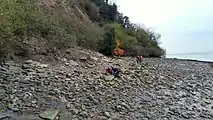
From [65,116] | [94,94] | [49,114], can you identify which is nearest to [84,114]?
[65,116]

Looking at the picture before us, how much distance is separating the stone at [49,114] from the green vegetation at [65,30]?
86.0 inches

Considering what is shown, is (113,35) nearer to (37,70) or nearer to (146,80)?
(146,80)

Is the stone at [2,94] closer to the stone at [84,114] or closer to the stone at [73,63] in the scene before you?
the stone at [84,114]

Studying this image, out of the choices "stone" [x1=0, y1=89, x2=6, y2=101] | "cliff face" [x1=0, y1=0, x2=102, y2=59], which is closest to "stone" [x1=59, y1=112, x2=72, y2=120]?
"stone" [x1=0, y1=89, x2=6, y2=101]

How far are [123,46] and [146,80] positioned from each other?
27.3ft

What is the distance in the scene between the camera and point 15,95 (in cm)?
632

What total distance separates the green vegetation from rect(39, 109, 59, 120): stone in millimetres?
2185

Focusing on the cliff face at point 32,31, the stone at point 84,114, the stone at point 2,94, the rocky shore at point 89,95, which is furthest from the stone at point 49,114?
the cliff face at point 32,31

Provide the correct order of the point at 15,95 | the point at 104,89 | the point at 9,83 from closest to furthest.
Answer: the point at 15,95 → the point at 9,83 → the point at 104,89

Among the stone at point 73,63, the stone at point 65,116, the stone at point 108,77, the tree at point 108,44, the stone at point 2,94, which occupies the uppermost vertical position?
the tree at point 108,44

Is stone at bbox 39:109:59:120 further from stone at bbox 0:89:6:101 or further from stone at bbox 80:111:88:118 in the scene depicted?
stone at bbox 0:89:6:101

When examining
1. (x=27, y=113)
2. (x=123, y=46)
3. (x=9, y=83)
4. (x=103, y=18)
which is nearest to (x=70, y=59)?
(x=9, y=83)

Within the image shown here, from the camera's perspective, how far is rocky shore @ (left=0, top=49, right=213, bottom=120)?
610 centimetres

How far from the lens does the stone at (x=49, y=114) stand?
18.6ft
